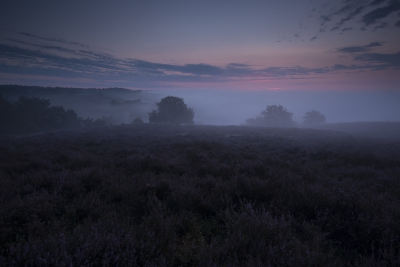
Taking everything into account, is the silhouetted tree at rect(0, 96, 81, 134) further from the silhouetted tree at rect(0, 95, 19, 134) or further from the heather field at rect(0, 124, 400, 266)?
the heather field at rect(0, 124, 400, 266)

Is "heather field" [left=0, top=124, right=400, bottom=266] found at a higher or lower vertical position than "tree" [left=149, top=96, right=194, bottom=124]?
lower

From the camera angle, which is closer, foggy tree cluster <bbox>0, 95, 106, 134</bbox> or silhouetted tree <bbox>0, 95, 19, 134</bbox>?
silhouetted tree <bbox>0, 95, 19, 134</bbox>

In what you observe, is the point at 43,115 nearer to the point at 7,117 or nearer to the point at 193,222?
the point at 7,117

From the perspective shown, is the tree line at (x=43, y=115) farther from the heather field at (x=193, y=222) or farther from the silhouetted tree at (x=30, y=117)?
the heather field at (x=193, y=222)

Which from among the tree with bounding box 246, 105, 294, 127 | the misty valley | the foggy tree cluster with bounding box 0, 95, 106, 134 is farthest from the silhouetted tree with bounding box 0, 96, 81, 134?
the tree with bounding box 246, 105, 294, 127

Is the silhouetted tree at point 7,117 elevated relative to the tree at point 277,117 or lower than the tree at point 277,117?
lower

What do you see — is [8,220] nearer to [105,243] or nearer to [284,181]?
[105,243]

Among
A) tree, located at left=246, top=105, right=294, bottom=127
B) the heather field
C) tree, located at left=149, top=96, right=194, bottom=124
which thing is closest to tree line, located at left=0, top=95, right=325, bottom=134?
tree, located at left=149, top=96, right=194, bottom=124

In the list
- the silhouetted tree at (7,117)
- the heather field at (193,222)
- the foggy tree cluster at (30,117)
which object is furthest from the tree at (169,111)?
the heather field at (193,222)

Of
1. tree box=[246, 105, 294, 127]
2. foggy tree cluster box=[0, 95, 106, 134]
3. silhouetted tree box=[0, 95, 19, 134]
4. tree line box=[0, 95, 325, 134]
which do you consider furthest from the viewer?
tree box=[246, 105, 294, 127]

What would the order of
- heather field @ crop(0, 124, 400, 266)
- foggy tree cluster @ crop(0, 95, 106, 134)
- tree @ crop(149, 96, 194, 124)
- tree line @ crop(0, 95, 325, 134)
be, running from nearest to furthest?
heather field @ crop(0, 124, 400, 266) < foggy tree cluster @ crop(0, 95, 106, 134) < tree line @ crop(0, 95, 325, 134) < tree @ crop(149, 96, 194, 124)

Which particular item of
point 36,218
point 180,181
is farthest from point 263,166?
point 36,218

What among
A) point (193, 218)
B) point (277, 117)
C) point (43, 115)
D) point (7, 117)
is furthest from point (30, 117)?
point (277, 117)

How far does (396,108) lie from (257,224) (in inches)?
9174
